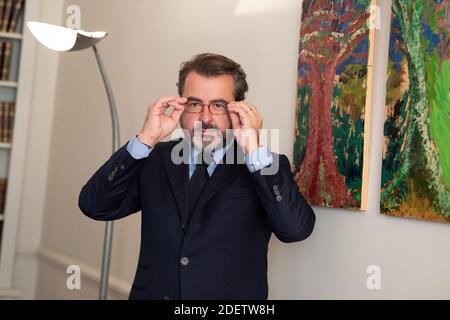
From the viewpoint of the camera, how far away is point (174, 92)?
10.1 ft

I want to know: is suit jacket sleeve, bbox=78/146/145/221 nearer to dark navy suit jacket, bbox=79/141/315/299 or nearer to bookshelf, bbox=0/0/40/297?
dark navy suit jacket, bbox=79/141/315/299

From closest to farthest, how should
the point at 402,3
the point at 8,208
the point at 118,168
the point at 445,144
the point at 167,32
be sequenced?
the point at 445,144, the point at 402,3, the point at 118,168, the point at 167,32, the point at 8,208

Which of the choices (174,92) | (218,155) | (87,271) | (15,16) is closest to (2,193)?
(87,271)

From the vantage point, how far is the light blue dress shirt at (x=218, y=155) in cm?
175

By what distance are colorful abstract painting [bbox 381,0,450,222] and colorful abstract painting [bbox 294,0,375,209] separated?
112mm

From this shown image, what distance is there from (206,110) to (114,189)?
0.38 metres

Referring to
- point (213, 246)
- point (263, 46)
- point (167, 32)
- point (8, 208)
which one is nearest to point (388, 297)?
point (213, 246)

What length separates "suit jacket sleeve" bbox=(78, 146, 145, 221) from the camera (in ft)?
6.27

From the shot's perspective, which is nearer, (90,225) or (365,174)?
(365,174)

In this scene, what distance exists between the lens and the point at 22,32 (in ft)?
14.9

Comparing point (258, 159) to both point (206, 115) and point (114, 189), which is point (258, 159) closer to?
point (206, 115)

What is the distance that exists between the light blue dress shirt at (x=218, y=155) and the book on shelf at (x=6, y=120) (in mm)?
2809
